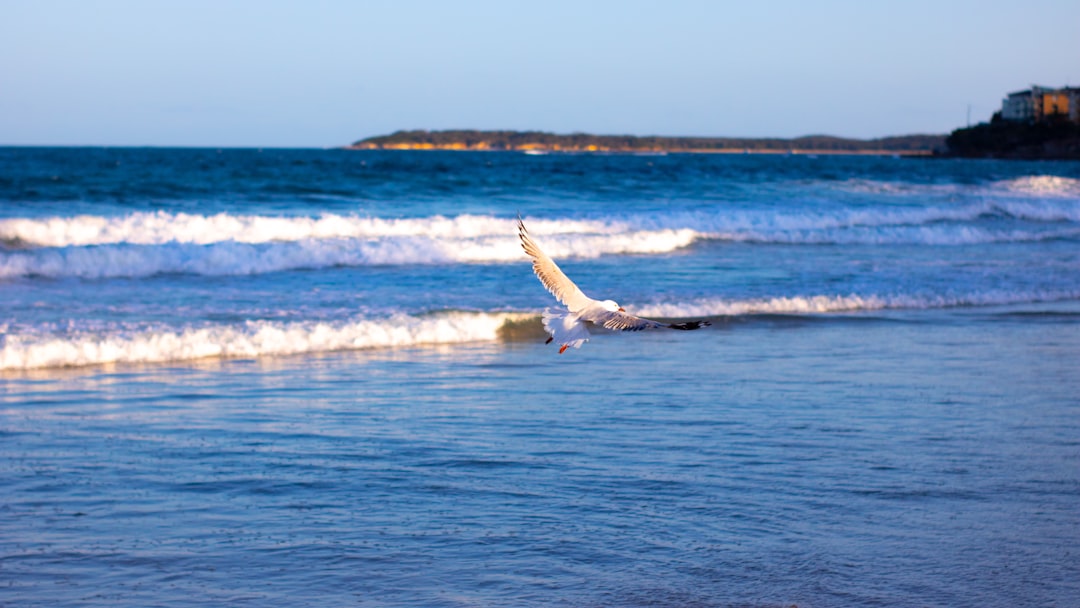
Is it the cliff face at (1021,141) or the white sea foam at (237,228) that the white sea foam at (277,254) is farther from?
the cliff face at (1021,141)

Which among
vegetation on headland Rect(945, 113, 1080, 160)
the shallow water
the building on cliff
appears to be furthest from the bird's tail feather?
the building on cliff

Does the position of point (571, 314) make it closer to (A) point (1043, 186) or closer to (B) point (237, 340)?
(B) point (237, 340)

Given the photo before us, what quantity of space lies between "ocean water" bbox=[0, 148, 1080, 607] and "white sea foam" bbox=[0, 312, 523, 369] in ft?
0.12

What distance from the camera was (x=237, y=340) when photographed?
432 inches

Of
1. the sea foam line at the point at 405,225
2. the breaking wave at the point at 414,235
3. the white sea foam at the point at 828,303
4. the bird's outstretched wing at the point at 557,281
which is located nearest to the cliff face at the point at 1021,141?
the breaking wave at the point at 414,235

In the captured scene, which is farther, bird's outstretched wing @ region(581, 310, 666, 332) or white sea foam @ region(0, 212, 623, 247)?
white sea foam @ region(0, 212, 623, 247)

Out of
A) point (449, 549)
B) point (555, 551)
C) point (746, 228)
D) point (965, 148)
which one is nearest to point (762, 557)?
point (555, 551)

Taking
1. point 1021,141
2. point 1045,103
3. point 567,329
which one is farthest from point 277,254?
point 1045,103

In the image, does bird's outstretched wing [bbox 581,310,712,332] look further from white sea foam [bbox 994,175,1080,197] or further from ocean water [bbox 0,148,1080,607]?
white sea foam [bbox 994,175,1080,197]

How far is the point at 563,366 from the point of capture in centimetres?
1036

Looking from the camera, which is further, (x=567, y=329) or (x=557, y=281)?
(x=557, y=281)

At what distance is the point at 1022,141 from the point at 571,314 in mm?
122968

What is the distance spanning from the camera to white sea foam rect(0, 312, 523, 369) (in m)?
10.2

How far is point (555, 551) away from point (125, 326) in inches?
295
